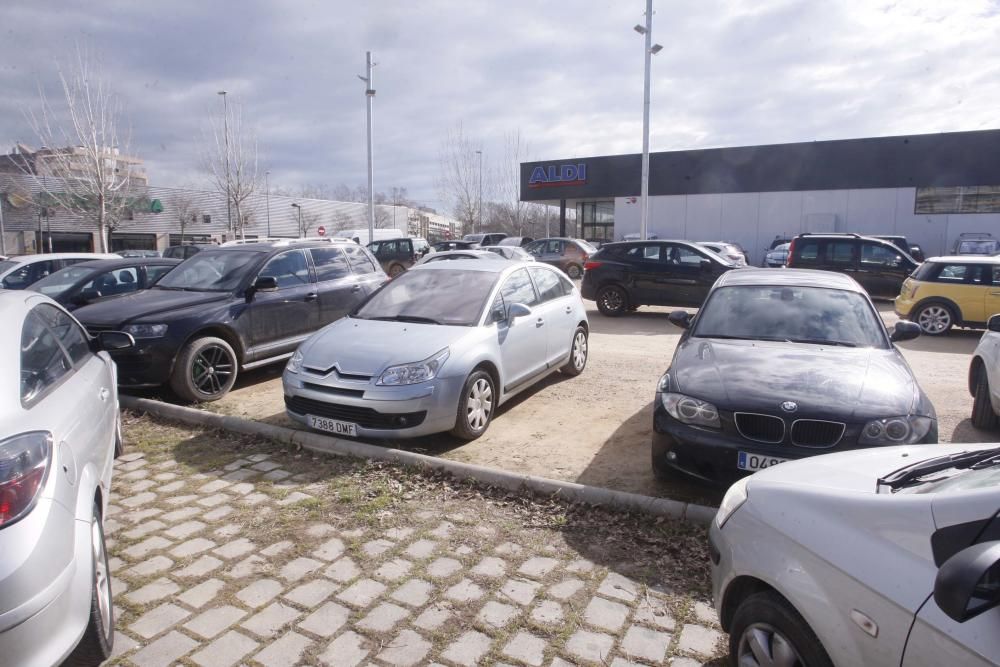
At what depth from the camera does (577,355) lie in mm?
7938

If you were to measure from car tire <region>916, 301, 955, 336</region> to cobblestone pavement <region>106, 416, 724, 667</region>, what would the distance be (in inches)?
405

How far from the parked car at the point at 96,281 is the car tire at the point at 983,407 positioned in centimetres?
954

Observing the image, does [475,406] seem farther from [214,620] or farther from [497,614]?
[214,620]

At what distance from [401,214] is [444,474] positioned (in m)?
75.1

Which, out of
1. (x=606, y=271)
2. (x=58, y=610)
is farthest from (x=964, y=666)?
(x=606, y=271)

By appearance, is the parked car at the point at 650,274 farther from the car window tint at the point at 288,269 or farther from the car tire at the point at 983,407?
the car window tint at the point at 288,269

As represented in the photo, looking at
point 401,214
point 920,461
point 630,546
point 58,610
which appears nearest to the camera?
point 58,610

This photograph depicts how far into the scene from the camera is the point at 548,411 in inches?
257

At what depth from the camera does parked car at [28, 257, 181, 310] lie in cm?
886

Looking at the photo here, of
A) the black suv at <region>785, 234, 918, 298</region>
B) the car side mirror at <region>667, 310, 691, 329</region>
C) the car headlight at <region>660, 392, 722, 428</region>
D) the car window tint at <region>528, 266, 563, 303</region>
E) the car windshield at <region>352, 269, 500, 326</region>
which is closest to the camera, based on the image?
the car headlight at <region>660, 392, 722, 428</region>

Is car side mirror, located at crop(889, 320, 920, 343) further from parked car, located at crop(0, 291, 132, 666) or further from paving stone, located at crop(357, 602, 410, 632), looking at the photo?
parked car, located at crop(0, 291, 132, 666)

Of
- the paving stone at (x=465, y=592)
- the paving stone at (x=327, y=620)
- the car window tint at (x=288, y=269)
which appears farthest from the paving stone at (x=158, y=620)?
the car window tint at (x=288, y=269)

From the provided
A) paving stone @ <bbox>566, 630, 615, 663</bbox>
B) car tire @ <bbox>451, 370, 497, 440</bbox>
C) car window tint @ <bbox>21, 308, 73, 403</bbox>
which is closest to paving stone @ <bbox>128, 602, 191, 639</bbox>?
car window tint @ <bbox>21, 308, 73, 403</bbox>

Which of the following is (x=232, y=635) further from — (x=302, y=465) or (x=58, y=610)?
(x=302, y=465)
